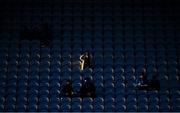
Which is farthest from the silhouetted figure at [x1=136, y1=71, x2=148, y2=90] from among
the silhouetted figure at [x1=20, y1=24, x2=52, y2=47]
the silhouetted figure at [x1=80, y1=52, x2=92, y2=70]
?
the silhouetted figure at [x1=20, y1=24, x2=52, y2=47]

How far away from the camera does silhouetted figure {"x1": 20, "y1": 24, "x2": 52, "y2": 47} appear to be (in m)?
6.51

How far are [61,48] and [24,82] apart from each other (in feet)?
2.86

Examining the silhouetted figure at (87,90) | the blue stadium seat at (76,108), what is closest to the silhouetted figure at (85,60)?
the silhouetted figure at (87,90)

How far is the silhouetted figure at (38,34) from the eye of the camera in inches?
256

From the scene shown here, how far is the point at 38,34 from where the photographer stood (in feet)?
21.5

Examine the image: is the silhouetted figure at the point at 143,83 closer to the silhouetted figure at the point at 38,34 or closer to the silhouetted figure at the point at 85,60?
the silhouetted figure at the point at 85,60

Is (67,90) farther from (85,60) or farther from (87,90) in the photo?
(85,60)

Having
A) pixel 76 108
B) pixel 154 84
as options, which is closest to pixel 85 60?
pixel 76 108

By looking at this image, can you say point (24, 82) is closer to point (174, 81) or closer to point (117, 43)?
point (117, 43)

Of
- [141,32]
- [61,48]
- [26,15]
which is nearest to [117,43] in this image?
[141,32]

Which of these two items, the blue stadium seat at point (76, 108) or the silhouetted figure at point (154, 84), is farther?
the silhouetted figure at point (154, 84)

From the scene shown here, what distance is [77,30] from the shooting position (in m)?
6.63

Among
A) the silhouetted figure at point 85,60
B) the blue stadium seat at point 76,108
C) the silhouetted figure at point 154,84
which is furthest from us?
the silhouetted figure at point 85,60

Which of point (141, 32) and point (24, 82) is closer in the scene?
point (24, 82)
